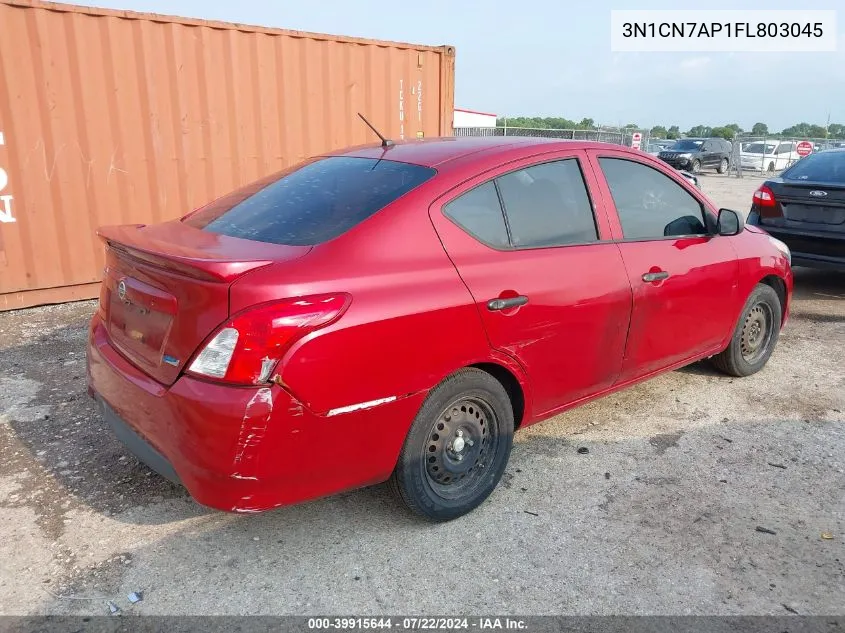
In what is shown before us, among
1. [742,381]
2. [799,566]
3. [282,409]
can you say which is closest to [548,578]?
[799,566]

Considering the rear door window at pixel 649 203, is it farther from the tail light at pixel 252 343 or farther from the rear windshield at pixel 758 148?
the rear windshield at pixel 758 148

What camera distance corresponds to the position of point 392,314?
2447 mm

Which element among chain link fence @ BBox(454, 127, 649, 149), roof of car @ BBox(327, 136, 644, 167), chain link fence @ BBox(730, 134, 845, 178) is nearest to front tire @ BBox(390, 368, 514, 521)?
roof of car @ BBox(327, 136, 644, 167)

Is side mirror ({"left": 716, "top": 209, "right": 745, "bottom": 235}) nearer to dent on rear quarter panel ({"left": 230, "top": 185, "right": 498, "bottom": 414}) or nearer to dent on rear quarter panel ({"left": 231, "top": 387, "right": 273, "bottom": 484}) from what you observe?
dent on rear quarter panel ({"left": 230, "top": 185, "right": 498, "bottom": 414})

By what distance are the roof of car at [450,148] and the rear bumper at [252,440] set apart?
1.16 metres

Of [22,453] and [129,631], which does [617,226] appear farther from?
[22,453]

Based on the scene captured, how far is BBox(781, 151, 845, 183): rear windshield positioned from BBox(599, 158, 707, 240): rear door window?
141 inches

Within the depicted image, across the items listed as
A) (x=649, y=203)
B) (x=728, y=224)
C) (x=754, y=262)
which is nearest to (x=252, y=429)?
(x=649, y=203)

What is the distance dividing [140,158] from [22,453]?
12.8ft

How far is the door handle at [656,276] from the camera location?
343cm

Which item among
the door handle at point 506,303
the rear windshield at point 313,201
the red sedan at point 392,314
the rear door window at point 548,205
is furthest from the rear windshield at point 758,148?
the door handle at point 506,303

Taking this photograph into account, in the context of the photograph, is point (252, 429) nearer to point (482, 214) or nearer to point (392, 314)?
point (392, 314)

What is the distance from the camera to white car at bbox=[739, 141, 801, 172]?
27.3 metres

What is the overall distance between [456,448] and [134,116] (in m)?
5.28
